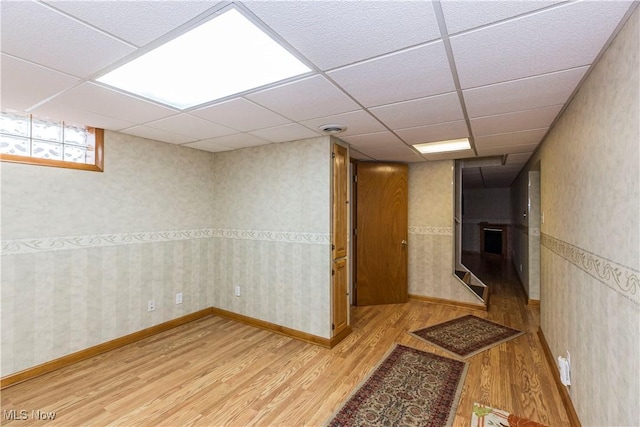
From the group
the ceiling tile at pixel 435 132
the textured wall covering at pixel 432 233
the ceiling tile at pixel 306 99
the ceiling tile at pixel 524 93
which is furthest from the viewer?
the textured wall covering at pixel 432 233

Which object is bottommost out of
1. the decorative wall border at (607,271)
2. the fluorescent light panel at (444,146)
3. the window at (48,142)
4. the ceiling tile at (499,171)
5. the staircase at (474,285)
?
the staircase at (474,285)

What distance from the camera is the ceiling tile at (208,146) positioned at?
348 cm

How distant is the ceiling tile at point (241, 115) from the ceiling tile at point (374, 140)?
92 cm

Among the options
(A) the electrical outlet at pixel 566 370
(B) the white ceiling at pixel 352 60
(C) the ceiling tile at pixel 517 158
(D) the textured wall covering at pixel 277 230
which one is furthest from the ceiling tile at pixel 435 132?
(A) the electrical outlet at pixel 566 370

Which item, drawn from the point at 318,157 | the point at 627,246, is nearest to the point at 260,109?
the point at 318,157

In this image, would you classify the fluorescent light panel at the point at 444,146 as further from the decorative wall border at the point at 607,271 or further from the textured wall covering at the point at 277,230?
the decorative wall border at the point at 607,271

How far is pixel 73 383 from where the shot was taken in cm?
240

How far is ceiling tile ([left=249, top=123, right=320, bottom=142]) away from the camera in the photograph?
110 inches

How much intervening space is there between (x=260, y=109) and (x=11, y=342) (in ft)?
9.31

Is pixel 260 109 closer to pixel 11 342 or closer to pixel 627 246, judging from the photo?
pixel 627 246

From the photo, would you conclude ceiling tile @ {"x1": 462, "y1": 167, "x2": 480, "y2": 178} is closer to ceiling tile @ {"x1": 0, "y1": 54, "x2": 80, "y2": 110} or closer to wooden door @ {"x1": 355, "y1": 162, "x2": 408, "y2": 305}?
wooden door @ {"x1": 355, "y1": 162, "x2": 408, "y2": 305}

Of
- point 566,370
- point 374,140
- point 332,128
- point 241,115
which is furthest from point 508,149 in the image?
point 241,115

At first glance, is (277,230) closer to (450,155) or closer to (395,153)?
(395,153)

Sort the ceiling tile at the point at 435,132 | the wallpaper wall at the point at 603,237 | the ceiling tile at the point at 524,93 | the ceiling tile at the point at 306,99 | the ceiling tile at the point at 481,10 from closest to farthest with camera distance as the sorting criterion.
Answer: the ceiling tile at the point at 481,10
the wallpaper wall at the point at 603,237
the ceiling tile at the point at 524,93
the ceiling tile at the point at 306,99
the ceiling tile at the point at 435,132
